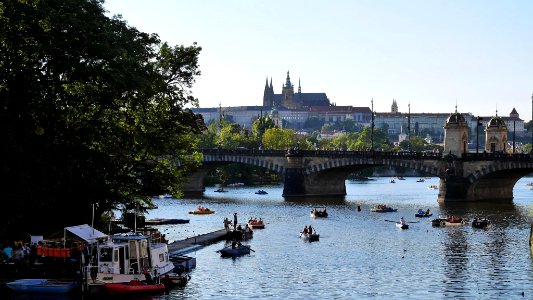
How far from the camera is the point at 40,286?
167 feet

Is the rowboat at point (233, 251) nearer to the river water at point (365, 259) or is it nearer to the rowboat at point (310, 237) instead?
the river water at point (365, 259)

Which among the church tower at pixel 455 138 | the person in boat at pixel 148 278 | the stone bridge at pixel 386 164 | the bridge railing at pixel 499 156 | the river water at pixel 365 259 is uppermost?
the church tower at pixel 455 138

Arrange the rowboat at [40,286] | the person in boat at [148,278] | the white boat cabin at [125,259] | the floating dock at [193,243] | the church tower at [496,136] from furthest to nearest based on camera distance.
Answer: the church tower at [496,136] < the floating dock at [193,243] < the person in boat at [148,278] < the white boat cabin at [125,259] < the rowboat at [40,286]

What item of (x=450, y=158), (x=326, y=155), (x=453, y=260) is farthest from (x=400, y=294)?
(x=326, y=155)

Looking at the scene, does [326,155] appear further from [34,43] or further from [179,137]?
[34,43]

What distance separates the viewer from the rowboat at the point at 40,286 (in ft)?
167

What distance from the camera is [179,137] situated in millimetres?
72750

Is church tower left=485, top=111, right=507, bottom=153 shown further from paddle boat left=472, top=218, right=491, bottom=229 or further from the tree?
the tree

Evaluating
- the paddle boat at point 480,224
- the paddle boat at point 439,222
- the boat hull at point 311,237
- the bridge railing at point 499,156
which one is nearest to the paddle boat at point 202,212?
the paddle boat at point 439,222

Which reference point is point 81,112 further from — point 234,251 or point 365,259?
point 365,259

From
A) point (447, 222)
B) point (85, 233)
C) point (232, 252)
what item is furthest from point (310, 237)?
point (85, 233)

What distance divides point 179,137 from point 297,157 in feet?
276

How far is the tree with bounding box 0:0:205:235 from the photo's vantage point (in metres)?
54.4

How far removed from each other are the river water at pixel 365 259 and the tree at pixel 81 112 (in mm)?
8506
